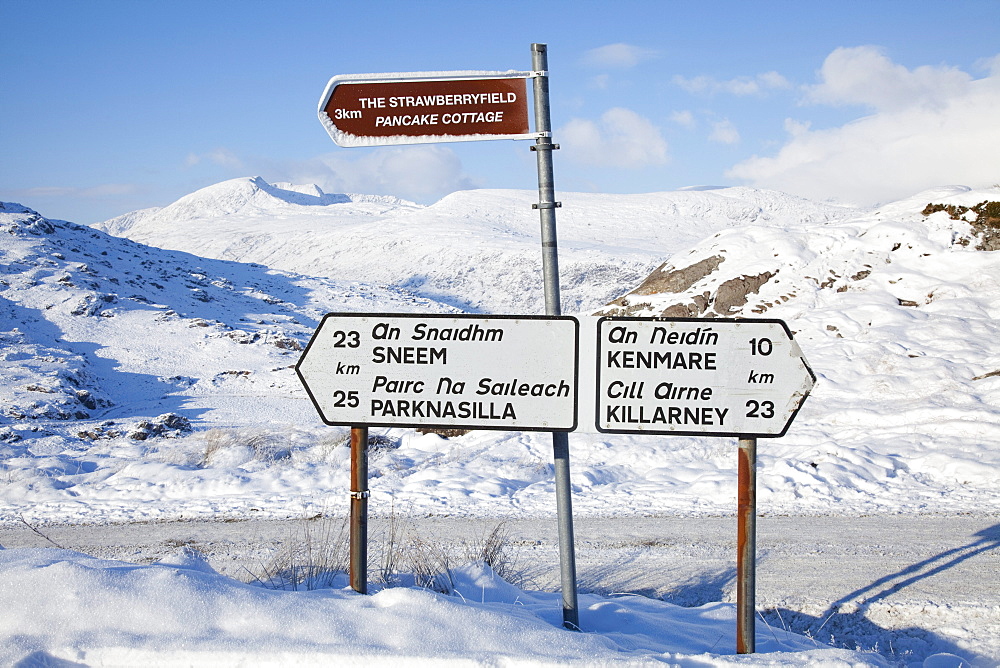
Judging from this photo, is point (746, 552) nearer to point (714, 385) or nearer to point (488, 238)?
point (714, 385)

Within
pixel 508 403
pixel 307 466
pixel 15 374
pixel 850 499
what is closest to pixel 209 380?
pixel 15 374

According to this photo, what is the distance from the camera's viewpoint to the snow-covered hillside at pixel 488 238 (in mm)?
54094

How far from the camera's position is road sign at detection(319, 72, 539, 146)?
11.4 ft

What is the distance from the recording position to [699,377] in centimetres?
343

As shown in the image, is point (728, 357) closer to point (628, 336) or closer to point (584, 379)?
point (628, 336)

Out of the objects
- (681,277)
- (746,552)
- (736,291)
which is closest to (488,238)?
(681,277)

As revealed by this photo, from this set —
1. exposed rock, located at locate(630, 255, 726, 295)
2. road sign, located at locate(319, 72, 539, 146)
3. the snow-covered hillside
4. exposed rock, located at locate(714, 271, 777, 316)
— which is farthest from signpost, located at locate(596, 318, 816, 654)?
the snow-covered hillside

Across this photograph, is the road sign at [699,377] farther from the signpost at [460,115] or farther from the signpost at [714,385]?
the signpost at [460,115]

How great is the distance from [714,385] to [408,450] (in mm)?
8898

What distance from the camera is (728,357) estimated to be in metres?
3.42

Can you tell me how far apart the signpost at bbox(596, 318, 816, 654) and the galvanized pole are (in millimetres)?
267

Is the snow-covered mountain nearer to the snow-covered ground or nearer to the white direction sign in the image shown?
the snow-covered ground

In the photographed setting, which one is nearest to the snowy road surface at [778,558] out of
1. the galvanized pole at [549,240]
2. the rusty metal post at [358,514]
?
the rusty metal post at [358,514]

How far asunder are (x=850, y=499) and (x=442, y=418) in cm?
672
